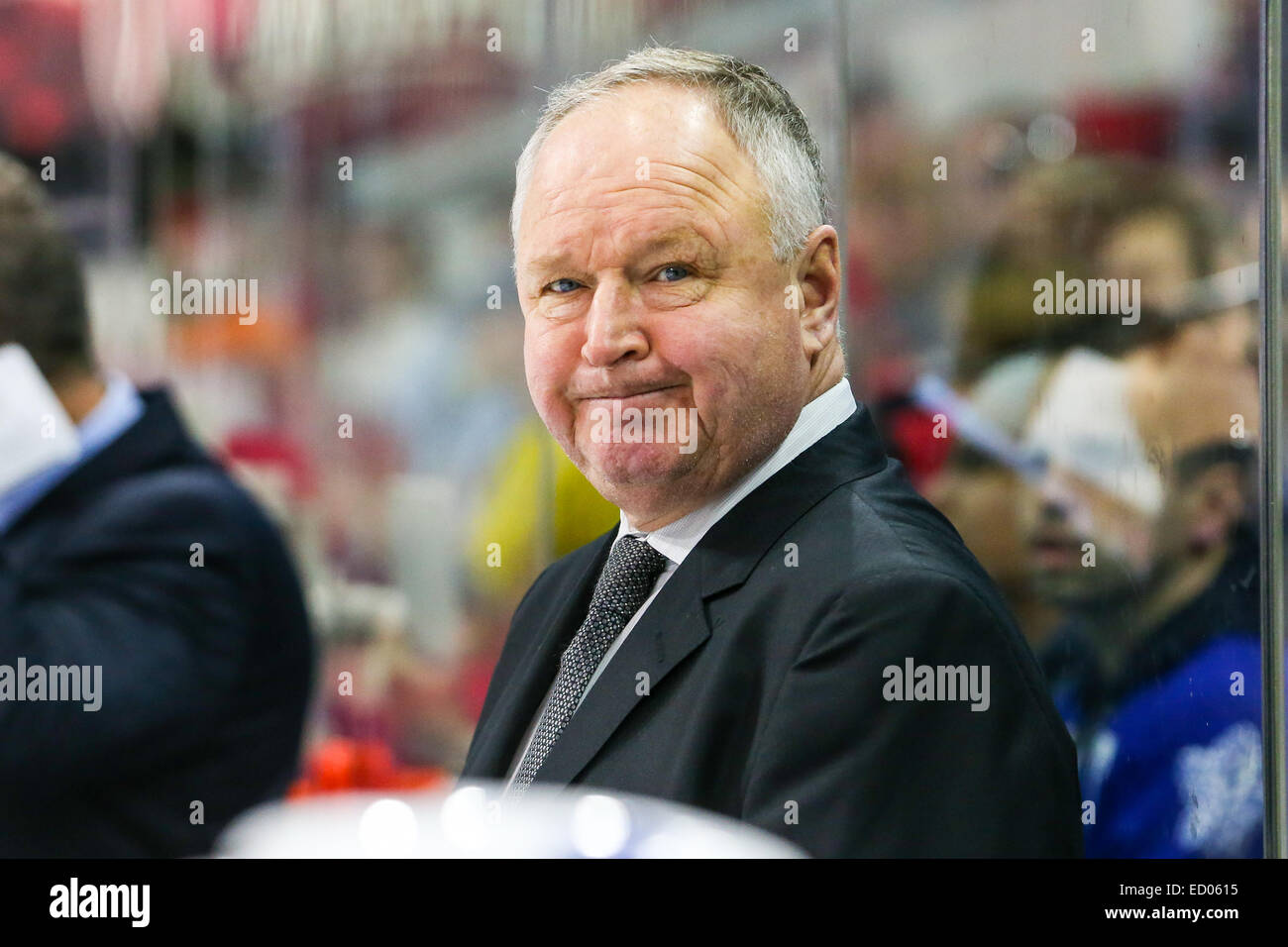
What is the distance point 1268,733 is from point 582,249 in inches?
53.4

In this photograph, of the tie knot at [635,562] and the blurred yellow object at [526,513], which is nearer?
the tie knot at [635,562]

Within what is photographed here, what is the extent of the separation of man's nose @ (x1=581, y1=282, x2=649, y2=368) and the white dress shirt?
21 centimetres

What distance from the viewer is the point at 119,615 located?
232cm

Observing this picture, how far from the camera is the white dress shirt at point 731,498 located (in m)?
1.71

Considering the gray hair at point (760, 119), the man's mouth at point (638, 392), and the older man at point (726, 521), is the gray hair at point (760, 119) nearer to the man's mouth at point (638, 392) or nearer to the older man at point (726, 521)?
the older man at point (726, 521)

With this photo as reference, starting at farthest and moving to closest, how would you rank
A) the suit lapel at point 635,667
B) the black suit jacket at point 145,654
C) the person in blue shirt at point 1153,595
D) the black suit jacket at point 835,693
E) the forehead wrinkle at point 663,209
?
the black suit jacket at point 145,654
the person in blue shirt at point 1153,595
the forehead wrinkle at point 663,209
the suit lapel at point 635,667
the black suit jacket at point 835,693

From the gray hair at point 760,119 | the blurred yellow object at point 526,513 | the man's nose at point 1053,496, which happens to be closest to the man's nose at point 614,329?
the gray hair at point 760,119

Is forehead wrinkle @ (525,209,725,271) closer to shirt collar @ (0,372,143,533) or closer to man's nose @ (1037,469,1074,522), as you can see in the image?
man's nose @ (1037,469,1074,522)

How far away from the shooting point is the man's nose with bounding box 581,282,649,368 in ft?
5.64

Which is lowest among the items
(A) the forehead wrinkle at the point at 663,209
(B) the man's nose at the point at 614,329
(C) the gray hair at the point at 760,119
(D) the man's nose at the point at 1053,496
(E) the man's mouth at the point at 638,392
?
(D) the man's nose at the point at 1053,496

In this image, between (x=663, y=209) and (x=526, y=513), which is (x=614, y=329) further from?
(x=526, y=513)

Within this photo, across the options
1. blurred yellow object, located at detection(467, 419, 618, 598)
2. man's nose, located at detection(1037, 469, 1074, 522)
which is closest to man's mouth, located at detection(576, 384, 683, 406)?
blurred yellow object, located at detection(467, 419, 618, 598)

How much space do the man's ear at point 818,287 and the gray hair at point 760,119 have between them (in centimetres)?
2

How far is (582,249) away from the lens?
174cm
